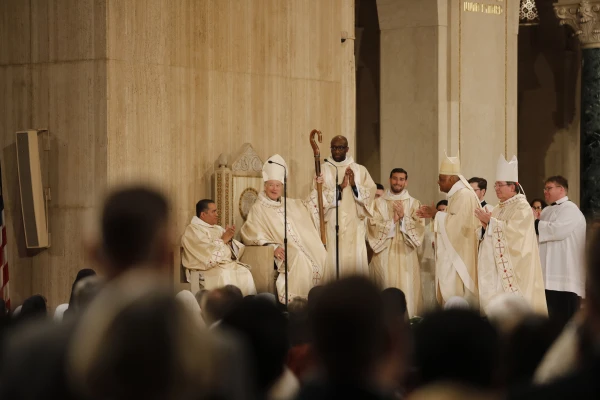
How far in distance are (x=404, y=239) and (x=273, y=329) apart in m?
9.83

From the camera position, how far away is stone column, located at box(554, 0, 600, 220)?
1644 centimetres

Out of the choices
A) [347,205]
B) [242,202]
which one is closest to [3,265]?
[242,202]

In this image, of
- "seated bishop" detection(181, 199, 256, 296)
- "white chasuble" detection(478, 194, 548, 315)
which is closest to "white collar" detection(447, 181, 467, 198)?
"white chasuble" detection(478, 194, 548, 315)

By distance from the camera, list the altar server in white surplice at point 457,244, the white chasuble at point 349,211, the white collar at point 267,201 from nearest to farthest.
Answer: the altar server in white surplice at point 457,244 → the white collar at point 267,201 → the white chasuble at point 349,211

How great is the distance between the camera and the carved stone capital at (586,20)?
1642 centimetres

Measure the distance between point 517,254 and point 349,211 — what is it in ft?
6.51

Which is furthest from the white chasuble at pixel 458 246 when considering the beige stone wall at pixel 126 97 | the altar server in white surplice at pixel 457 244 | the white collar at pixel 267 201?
the beige stone wall at pixel 126 97

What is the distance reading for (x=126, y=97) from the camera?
11.9 meters

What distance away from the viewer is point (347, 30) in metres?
14.2

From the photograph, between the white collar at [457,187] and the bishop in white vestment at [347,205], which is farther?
the bishop in white vestment at [347,205]

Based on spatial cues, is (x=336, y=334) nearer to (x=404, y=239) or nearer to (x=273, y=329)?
(x=273, y=329)

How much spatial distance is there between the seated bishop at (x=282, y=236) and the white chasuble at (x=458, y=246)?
1280 millimetres

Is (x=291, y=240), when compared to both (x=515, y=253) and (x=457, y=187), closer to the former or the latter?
(x=457, y=187)

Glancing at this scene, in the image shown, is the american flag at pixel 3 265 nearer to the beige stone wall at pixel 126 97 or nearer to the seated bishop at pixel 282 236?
the beige stone wall at pixel 126 97
